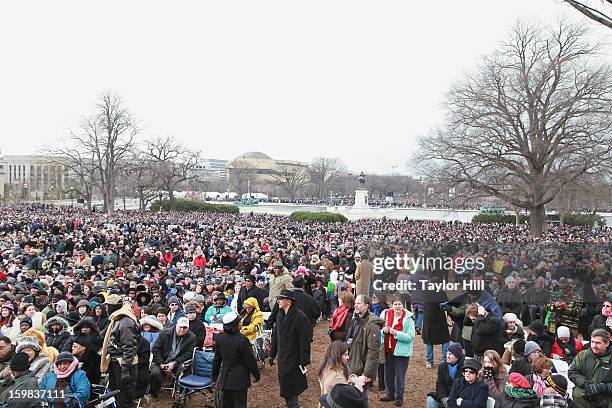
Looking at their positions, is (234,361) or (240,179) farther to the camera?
(240,179)

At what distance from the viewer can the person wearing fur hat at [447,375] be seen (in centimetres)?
520

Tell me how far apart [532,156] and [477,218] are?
15888mm

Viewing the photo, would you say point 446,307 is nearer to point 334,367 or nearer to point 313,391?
point 313,391

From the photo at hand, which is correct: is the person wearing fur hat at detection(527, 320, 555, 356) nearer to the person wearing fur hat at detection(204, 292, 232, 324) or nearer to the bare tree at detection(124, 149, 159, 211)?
the person wearing fur hat at detection(204, 292, 232, 324)

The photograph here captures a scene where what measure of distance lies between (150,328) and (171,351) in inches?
20.3

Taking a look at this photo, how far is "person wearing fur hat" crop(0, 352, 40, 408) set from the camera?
4344 millimetres

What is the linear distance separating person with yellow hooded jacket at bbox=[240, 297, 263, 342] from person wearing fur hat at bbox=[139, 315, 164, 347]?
48.8 inches

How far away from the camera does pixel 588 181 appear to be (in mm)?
27938

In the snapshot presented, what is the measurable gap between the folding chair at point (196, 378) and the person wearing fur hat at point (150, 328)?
0.66 m

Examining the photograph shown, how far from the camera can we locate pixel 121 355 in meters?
5.79

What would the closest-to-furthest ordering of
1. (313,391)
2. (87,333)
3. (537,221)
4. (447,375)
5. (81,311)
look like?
(447,375) < (87,333) < (313,391) < (81,311) < (537,221)

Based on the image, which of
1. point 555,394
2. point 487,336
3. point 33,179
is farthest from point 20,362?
point 33,179

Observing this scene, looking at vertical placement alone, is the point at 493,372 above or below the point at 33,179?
below

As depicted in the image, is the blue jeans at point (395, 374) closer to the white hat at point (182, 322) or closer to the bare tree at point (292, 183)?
the white hat at point (182, 322)
